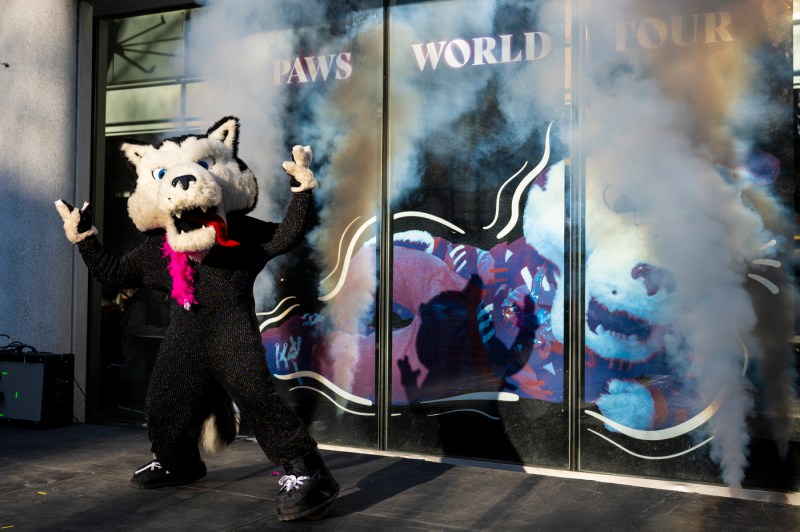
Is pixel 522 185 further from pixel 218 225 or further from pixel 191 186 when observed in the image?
pixel 191 186

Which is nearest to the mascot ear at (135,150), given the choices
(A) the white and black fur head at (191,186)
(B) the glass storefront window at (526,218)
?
(A) the white and black fur head at (191,186)

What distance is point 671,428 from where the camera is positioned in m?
4.54

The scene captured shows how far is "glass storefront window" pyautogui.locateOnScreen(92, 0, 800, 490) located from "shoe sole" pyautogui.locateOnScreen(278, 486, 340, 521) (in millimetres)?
1483

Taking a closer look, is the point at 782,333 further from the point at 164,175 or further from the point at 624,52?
the point at 164,175

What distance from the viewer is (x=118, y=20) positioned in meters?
6.20

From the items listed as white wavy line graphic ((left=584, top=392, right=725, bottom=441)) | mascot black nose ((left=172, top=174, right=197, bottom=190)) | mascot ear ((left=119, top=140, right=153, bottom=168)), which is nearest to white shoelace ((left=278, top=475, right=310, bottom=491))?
mascot black nose ((left=172, top=174, right=197, bottom=190))

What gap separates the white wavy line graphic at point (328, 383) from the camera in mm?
5352

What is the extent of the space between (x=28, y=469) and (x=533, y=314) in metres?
2.89

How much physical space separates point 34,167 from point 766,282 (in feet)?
15.6

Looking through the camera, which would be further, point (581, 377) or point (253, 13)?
point (253, 13)

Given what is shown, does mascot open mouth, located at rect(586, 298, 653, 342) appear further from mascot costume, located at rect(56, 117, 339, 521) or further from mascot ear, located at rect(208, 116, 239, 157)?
mascot ear, located at rect(208, 116, 239, 157)

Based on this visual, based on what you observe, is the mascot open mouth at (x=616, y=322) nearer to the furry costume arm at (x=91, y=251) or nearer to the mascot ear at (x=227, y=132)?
the mascot ear at (x=227, y=132)

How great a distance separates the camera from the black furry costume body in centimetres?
377

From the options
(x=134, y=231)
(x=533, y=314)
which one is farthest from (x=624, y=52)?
(x=134, y=231)
